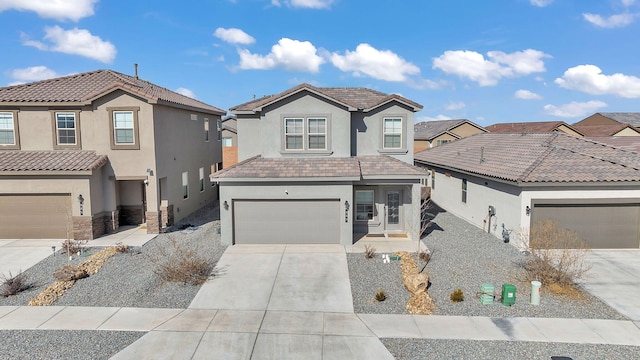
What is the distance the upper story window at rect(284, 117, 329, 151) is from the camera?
1812 centimetres

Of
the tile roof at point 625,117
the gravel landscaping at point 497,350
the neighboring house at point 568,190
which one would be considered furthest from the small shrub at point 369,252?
the tile roof at point 625,117

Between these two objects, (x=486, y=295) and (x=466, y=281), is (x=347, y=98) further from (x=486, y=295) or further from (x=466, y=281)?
(x=486, y=295)

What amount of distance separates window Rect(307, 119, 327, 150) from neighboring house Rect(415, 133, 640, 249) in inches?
312

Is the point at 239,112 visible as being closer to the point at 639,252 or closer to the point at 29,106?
the point at 29,106

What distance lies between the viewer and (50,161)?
676 inches

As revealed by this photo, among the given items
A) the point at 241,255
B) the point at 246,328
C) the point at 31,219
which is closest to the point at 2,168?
the point at 31,219

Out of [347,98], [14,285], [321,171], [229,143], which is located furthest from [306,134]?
[229,143]

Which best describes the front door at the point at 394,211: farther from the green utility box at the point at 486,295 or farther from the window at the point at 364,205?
the green utility box at the point at 486,295

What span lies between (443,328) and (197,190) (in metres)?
17.8

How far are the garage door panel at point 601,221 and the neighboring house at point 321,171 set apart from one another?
19.3 ft

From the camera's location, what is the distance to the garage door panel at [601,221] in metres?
15.9

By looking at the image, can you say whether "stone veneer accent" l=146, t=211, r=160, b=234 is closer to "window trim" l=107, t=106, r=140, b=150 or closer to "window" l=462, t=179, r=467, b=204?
"window trim" l=107, t=106, r=140, b=150

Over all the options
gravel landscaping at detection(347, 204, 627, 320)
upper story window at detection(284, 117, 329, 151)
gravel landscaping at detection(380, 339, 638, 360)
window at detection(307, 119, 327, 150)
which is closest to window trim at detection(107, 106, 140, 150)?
upper story window at detection(284, 117, 329, 151)

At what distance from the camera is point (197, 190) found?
2355 centimetres
